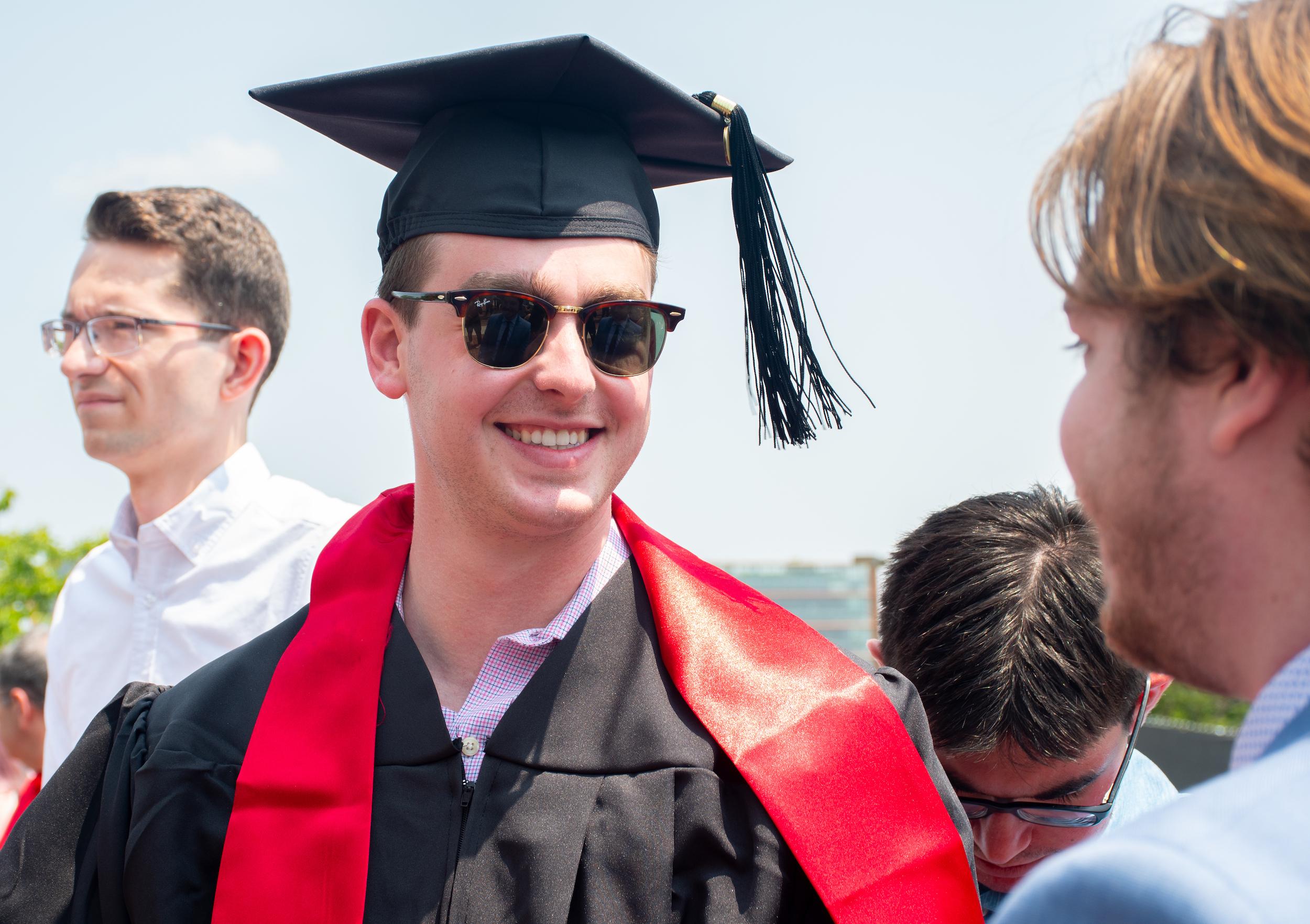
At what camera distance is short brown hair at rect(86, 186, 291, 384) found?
3.28 m

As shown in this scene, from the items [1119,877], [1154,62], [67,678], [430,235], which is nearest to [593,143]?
[430,235]

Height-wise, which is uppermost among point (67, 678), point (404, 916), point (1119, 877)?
point (1119, 877)

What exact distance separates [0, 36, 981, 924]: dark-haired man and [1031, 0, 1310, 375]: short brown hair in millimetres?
945

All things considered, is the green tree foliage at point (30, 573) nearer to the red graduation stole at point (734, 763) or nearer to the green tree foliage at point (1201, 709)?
the red graduation stole at point (734, 763)

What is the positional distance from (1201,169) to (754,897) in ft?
3.94

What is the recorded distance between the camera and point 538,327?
2.00 meters

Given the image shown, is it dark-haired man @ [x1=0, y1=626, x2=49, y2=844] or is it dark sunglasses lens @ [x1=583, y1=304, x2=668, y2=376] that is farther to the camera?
dark-haired man @ [x1=0, y1=626, x2=49, y2=844]

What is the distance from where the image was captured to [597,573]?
7.02 feet

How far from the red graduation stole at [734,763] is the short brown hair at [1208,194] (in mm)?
913

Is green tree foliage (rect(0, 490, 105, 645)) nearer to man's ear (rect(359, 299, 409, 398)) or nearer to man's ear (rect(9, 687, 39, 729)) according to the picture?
man's ear (rect(9, 687, 39, 729))

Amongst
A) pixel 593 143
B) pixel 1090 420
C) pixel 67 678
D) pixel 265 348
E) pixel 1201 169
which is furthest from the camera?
pixel 265 348

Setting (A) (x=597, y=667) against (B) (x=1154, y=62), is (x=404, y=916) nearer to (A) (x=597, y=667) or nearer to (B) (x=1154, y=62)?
(A) (x=597, y=667)

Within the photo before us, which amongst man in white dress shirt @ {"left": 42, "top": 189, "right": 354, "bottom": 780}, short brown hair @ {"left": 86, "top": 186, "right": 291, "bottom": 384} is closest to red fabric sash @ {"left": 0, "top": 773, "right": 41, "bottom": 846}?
man in white dress shirt @ {"left": 42, "top": 189, "right": 354, "bottom": 780}

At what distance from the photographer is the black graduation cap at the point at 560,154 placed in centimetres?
212
